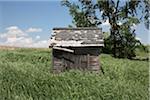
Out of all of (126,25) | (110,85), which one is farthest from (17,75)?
(126,25)

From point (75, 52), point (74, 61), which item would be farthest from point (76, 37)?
point (74, 61)

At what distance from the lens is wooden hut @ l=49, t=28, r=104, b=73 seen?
2019 cm

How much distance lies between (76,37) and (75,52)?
3.26 feet

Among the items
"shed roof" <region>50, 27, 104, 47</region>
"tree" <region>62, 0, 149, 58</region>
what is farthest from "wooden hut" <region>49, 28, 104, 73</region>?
"tree" <region>62, 0, 149, 58</region>

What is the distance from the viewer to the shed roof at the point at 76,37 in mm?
20242

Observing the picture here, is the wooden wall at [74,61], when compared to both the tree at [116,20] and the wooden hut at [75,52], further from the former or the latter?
the tree at [116,20]

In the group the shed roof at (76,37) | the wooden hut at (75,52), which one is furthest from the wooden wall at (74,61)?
the shed roof at (76,37)

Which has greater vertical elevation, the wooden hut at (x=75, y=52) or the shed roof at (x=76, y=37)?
the shed roof at (x=76, y=37)

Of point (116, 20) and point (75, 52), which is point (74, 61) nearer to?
point (75, 52)

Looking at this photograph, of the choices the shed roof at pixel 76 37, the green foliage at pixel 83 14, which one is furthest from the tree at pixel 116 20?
the shed roof at pixel 76 37

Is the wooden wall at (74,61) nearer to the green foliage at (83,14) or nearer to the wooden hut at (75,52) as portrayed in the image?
the wooden hut at (75,52)

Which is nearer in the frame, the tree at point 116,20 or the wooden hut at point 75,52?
the wooden hut at point 75,52

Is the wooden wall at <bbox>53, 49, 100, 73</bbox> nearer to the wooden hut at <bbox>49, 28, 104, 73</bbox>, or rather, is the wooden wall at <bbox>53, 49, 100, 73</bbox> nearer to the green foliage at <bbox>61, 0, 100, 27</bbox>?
the wooden hut at <bbox>49, 28, 104, 73</bbox>

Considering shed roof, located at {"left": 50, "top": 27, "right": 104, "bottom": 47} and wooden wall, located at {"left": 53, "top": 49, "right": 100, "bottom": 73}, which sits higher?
shed roof, located at {"left": 50, "top": 27, "right": 104, "bottom": 47}
